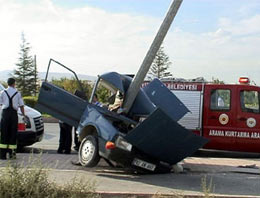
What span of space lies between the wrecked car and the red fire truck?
6.23 ft

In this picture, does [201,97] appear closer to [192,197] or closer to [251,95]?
[251,95]

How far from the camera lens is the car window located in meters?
10.9

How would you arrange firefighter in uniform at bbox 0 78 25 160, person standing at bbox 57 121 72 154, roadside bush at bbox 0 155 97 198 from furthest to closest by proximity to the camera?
person standing at bbox 57 121 72 154
firefighter in uniform at bbox 0 78 25 160
roadside bush at bbox 0 155 97 198

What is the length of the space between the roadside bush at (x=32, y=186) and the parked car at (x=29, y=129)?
5139mm

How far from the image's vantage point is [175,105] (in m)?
9.41

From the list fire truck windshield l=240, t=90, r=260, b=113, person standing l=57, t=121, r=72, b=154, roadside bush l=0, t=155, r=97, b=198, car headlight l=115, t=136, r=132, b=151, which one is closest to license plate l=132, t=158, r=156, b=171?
car headlight l=115, t=136, r=132, b=151

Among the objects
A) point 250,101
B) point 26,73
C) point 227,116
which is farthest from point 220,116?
point 26,73

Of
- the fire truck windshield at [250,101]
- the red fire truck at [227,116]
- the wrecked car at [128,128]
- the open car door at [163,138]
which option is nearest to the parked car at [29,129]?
the wrecked car at [128,128]

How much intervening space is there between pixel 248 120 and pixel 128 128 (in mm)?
3883

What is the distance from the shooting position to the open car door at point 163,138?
277 inches

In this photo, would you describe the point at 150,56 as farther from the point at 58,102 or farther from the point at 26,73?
the point at 26,73

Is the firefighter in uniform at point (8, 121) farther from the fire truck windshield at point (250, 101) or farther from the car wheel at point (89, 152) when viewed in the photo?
the fire truck windshield at point (250, 101)

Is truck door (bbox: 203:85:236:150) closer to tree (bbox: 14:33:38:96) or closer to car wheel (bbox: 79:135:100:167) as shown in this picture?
car wheel (bbox: 79:135:100:167)

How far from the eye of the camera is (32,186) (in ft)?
16.5
